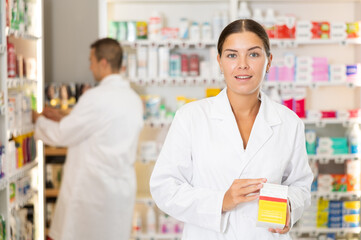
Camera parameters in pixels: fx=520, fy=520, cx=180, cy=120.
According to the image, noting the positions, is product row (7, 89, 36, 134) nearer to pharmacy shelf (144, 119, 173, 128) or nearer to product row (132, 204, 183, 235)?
pharmacy shelf (144, 119, 173, 128)

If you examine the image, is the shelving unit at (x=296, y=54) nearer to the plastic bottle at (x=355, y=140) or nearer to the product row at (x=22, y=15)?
the plastic bottle at (x=355, y=140)

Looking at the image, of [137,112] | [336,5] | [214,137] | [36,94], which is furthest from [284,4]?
[214,137]

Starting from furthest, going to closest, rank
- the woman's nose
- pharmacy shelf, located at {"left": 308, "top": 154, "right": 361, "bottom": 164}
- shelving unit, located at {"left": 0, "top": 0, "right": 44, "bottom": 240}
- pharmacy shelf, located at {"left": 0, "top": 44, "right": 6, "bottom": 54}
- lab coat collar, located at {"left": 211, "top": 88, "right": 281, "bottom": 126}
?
pharmacy shelf, located at {"left": 308, "top": 154, "right": 361, "bottom": 164}, shelving unit, located at {"left": 0, "top": 0, "right": 44, "bottom": 240}, pharmacy shelf, located at {"left": 0, "top": 44, "right": 6, "bottom": 54}, lab coat collar, located at {"left": 211, "top": 88, "right": 281, "bottom": 126}, the woman's nose

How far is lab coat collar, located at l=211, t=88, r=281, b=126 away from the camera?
7.31 feet

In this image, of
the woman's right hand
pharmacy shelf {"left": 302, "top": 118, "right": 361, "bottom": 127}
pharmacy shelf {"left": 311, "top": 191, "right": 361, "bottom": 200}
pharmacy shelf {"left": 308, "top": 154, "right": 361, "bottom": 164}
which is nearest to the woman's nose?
the woman's right hand

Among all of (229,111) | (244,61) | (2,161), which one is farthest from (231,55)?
(2,161)

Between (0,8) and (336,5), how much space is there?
3.52 m

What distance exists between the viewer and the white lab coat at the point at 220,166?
6.95 ft

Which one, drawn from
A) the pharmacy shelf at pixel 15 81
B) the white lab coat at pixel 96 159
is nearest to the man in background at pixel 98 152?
the white lab coat at pixel 96 159

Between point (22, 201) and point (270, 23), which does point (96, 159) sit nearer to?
point (22, 201)

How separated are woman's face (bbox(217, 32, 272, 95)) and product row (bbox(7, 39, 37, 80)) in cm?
218

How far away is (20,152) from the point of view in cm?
Answer: 409

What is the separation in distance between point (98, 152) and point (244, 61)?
7.83 feet

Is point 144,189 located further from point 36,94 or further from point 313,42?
point 313,42
